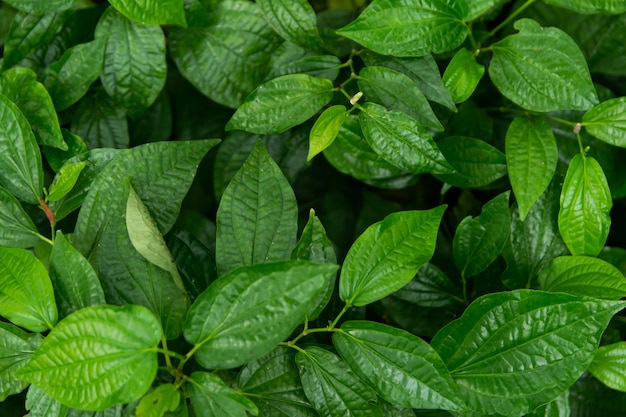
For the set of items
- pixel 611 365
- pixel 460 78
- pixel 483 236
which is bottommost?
pixel 611 365

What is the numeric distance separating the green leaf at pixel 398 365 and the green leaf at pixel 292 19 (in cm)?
45

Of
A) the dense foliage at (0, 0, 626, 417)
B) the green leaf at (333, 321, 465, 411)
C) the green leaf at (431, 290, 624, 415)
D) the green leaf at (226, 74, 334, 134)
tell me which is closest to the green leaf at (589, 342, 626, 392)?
the dense foliage at (0, 0, 626, 417)

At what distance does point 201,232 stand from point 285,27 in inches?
14.7

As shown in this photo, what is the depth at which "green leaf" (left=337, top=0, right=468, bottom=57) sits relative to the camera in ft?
2.68

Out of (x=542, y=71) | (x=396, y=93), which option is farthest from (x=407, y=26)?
(x=542, y=71)

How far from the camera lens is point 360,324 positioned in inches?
28.8

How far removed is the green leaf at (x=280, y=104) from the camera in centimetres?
85

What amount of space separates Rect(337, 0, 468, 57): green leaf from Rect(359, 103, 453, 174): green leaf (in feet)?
0.28

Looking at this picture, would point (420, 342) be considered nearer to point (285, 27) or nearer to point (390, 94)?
point (390, 94)

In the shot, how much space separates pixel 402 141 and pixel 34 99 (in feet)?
1.76

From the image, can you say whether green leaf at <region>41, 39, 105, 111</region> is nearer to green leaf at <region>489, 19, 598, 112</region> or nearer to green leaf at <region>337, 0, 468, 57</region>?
green leaf at <region>337, 0, 468, 57</region>

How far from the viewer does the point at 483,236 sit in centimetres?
89

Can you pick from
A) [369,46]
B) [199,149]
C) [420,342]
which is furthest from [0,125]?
[420,342]

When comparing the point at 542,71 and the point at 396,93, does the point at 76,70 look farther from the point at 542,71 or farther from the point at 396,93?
the point at 542,71
